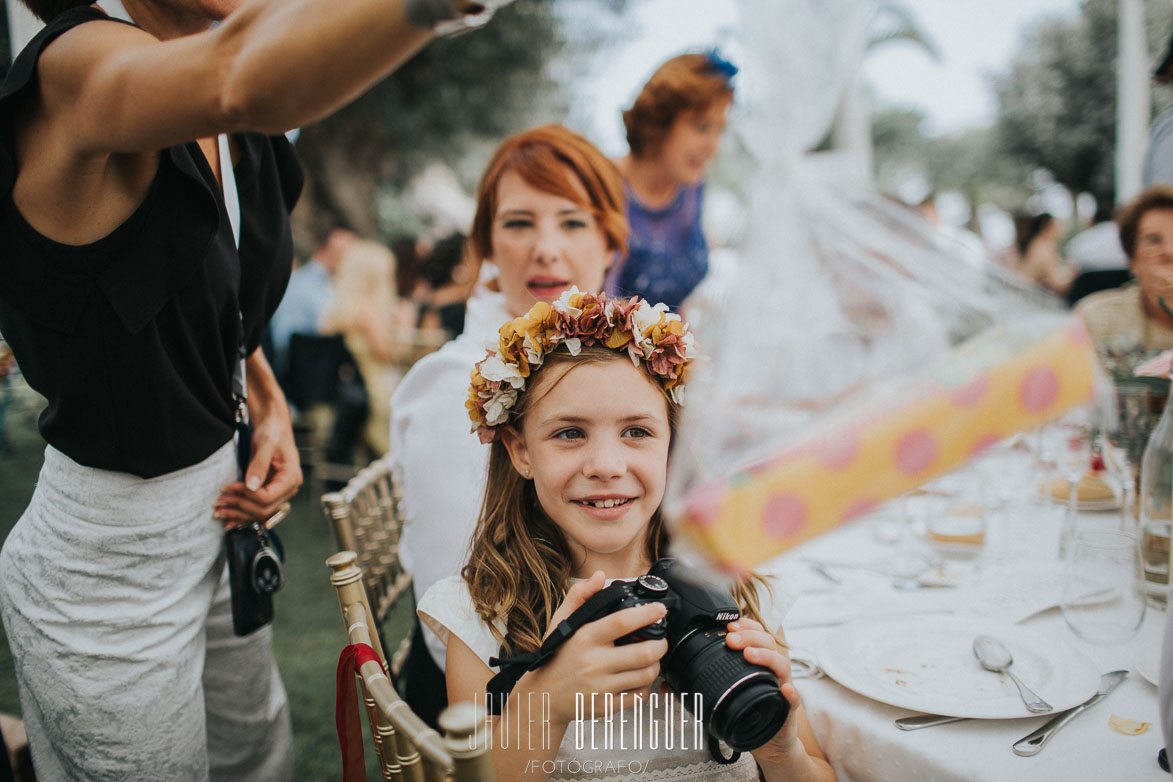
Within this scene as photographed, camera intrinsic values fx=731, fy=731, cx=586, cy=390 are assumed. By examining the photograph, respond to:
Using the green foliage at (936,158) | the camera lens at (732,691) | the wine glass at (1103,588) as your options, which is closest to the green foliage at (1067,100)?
the green foliage at (936,158)

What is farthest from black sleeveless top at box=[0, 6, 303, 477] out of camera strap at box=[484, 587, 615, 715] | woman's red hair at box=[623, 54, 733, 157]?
woman's red hair at box=[623, 54, 733, 157]

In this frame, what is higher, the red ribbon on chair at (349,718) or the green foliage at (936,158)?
the green foliage at (936,158)

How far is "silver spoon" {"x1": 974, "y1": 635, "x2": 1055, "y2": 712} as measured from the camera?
3.74ft

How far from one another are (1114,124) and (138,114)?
1515 cm

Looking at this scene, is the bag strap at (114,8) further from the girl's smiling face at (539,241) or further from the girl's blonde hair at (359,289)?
the girl's blonde hair at (359,289)

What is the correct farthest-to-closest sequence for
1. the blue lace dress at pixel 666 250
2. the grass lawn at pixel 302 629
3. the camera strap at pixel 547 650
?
the blue lace dress at pixel 666 250
the grass lawn at pixel 302 629
the camera strap at pixel 547 650

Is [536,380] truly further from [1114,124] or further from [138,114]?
[1114,124]

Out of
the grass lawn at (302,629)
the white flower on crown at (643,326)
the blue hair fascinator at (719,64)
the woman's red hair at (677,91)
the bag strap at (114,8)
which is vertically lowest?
the grass lawn at (302,629)

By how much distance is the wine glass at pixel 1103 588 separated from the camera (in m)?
1.31

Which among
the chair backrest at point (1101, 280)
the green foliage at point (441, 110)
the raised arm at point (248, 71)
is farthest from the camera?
the green foliage at point (441, 110)

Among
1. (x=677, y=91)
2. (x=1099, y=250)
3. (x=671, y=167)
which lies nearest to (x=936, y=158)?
(x=1099, y=250)

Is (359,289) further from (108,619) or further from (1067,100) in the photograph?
(1067,100)

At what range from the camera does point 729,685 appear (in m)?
0.98

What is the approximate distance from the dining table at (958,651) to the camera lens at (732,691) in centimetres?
25
